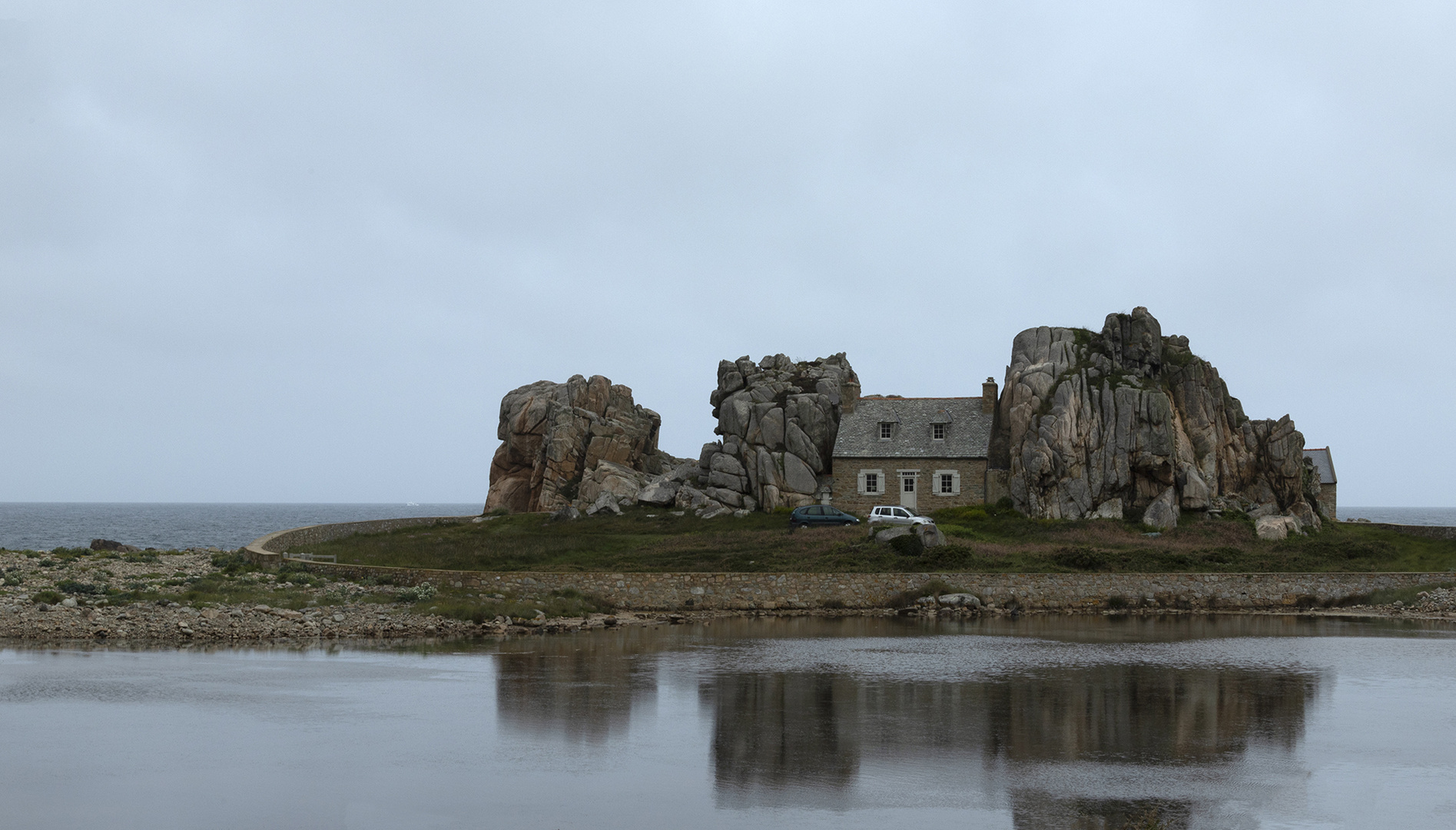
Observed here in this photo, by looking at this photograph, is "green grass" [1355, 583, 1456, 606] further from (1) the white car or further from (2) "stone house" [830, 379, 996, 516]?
(2) "stone house" [830, 379, 996, 516]

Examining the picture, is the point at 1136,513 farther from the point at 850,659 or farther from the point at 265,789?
the point at 265,789

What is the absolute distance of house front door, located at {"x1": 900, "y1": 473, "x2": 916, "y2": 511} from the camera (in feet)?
213

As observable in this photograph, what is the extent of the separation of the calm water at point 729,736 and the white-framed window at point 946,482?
93.2 feet

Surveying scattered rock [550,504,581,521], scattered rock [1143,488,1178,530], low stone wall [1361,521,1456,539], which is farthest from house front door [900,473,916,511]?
low stone wall [1361,521,1456,539]

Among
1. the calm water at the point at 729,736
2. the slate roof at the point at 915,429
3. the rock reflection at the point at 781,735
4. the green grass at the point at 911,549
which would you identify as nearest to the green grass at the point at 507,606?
the green grass at the point at 911,549

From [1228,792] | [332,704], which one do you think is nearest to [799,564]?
[332,704]

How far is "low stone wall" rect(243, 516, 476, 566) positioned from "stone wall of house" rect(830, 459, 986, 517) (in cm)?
2755

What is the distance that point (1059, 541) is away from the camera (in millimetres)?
54812

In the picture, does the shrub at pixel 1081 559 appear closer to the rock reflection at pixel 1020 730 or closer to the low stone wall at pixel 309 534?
the rock reflection at pixel 1020 730

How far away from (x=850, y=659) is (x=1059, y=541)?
2548 cm

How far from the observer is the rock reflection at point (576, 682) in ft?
78.5

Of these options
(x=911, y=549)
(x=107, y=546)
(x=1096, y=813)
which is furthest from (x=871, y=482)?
(x=1096, y=813)

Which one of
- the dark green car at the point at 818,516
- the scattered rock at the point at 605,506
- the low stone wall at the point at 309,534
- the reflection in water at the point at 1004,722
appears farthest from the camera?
the scattered rock at the point at 605,506

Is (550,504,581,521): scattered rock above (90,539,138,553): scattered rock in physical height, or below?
above
